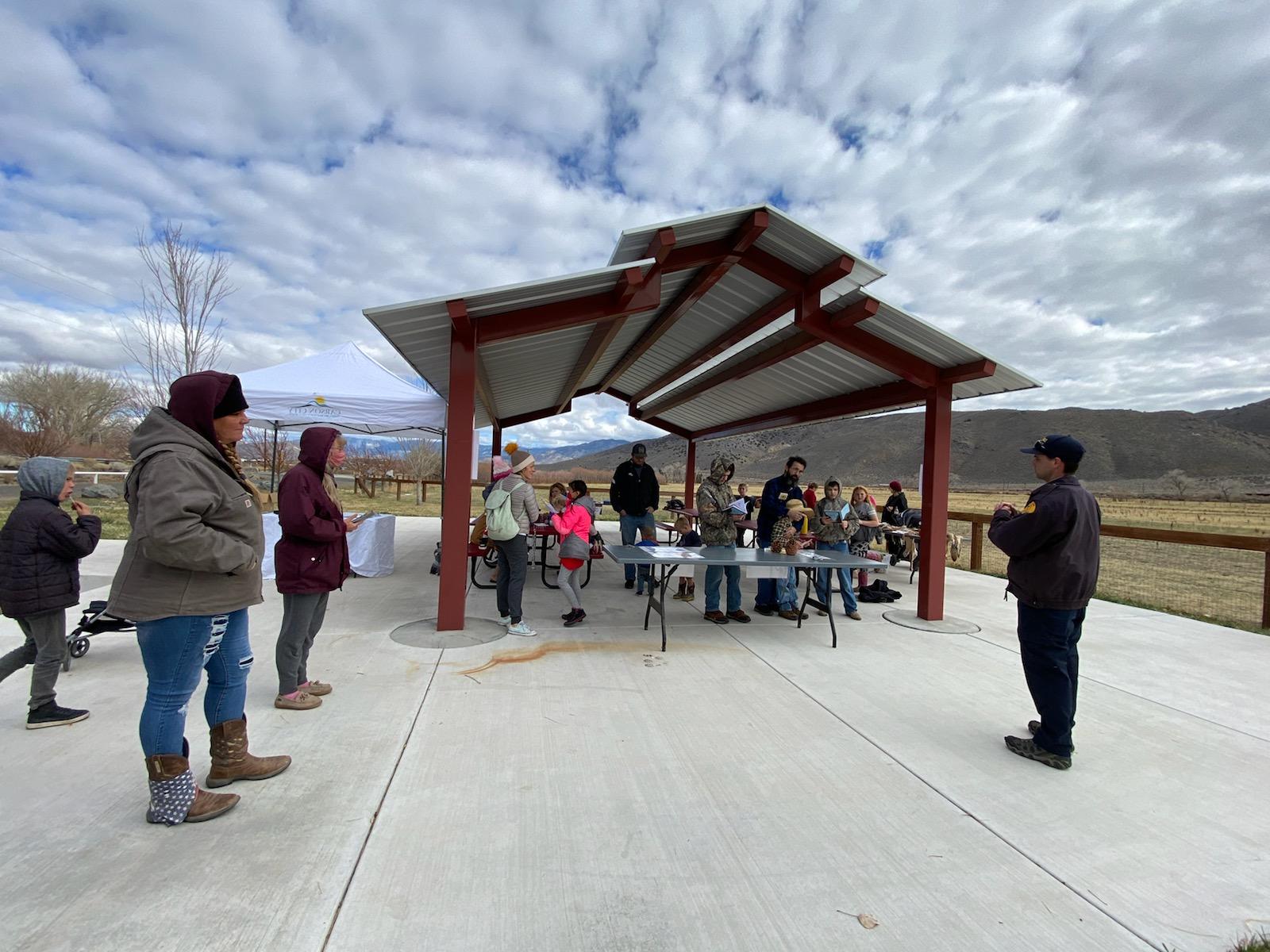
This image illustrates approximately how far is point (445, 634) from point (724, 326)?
4.77 metres

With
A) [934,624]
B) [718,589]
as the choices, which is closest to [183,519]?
[718,589]

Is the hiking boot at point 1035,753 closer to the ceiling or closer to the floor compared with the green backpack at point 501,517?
closer to the floor

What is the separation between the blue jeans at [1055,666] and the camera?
317 centimetres

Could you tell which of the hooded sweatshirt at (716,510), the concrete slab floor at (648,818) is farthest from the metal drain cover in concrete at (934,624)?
the hooded sweatshirt at (716,510)

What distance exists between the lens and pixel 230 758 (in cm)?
267

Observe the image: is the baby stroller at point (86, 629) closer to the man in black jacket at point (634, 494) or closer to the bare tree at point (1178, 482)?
the man in black jacket at point (634, 494)

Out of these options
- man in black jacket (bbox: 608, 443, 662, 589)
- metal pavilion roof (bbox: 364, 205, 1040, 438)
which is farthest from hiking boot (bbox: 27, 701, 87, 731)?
man in black jacket (bbox: 608, 443, 662, 589)

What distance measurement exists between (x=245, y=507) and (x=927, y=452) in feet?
21.3

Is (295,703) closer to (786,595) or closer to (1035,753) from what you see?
(1035,753)

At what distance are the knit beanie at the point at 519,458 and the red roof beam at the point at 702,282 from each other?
92.2 inches

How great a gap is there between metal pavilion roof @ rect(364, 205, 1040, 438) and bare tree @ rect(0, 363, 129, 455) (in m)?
36.4

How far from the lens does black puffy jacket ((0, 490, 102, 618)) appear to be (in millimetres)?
3105

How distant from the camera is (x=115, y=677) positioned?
4.07m

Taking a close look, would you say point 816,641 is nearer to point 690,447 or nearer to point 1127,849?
point 1127,849
